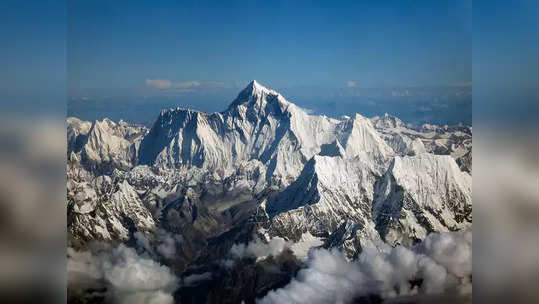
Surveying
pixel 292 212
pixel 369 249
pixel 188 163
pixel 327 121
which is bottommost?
pixel 369 249

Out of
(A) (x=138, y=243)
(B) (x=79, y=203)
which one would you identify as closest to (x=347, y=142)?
(A) (x=138, y=243)
